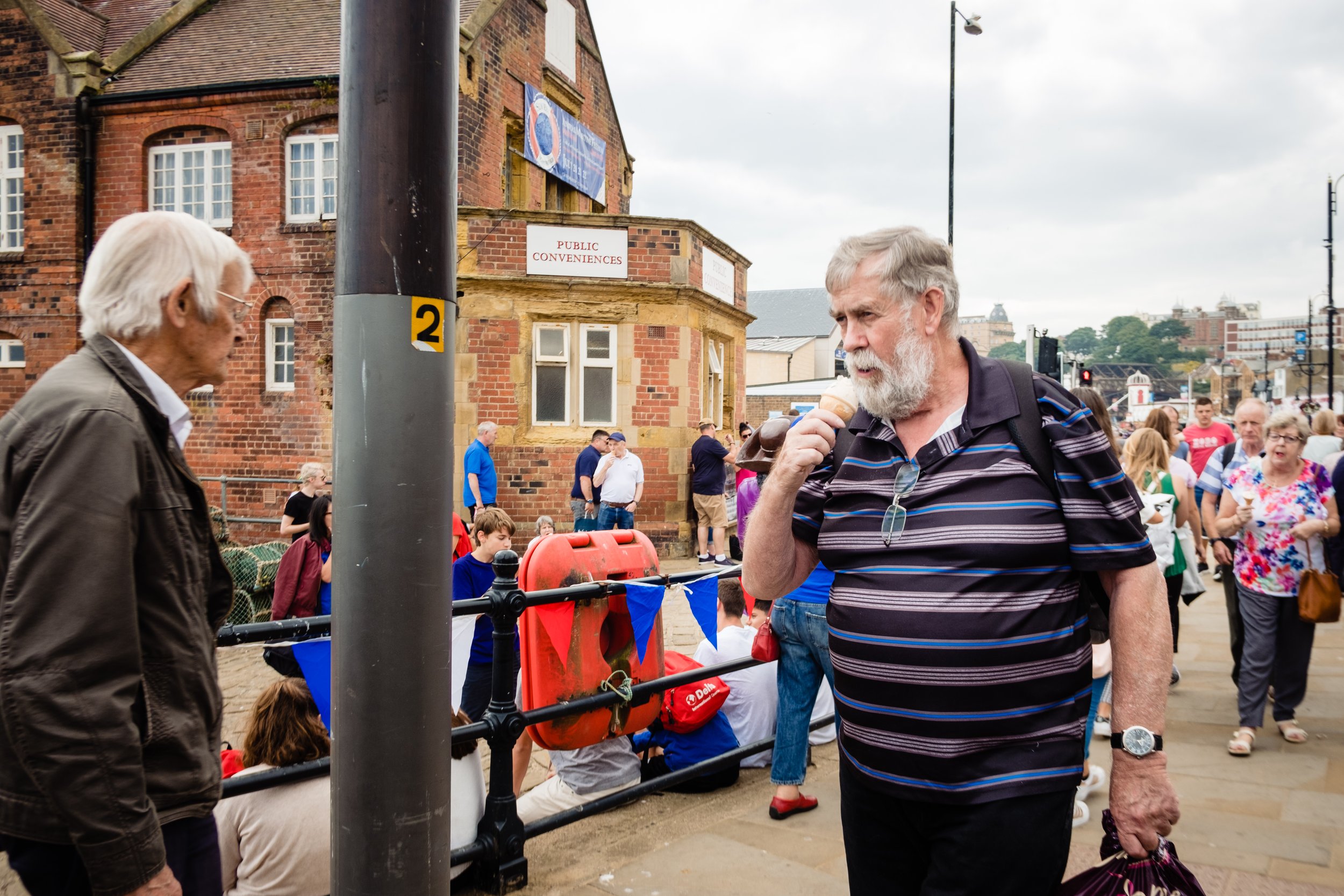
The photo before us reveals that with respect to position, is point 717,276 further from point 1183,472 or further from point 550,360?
point 1183,472

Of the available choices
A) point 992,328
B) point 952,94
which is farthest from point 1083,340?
point 952,94

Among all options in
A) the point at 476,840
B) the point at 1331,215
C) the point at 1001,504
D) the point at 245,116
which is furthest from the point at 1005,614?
the point at 1331,215

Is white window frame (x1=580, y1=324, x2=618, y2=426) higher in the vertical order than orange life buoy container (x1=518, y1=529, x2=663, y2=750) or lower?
higher

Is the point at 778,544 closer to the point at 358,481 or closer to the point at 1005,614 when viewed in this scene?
the point at 1005,614

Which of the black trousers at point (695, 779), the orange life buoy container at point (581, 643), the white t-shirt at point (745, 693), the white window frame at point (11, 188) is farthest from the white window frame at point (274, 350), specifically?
the orange life buoy container at point (581, 643)

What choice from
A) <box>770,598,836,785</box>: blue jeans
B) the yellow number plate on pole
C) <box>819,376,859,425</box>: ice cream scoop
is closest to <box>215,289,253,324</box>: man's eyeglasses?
the yellow number plate on pole

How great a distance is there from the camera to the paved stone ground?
383 cm

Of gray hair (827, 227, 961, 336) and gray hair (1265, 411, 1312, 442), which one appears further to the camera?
gray hair (1265, 411, 1312, 442)

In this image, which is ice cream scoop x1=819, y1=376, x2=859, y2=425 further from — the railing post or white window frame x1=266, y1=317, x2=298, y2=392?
white window frame x1=266, y1=317, x2=298, y2=392

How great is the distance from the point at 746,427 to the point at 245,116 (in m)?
10.5

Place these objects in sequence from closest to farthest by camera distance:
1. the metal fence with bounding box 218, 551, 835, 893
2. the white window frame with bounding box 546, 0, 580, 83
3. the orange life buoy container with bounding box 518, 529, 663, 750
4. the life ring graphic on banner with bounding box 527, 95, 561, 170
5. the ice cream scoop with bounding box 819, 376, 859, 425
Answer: the ice cream scoop with bounding box 819, 376, 859, 425, the metal fence with bounding box 218, 551, 835, 893, the orange life buoy container with bounding box 518, 529, 663, 750, the life ring graphic on banner with bounding box 527, 95, 561, 170, the white window frame with bounding box 546, 0, 580, 83

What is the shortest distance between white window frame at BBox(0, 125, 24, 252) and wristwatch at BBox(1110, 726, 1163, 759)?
2142 centimetres

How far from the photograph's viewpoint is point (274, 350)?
17.9 meters

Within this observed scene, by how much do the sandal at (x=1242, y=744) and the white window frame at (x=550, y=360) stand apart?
11708 mm
